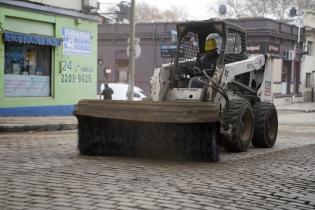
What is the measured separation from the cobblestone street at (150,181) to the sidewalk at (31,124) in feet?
14.5

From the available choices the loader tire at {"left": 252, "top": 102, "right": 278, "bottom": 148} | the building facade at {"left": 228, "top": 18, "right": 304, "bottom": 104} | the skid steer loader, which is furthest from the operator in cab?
the building facade at {"left": 228, "top": 18, "right": 304, "bottom": 104}

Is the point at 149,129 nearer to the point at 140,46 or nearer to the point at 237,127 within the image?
the point at 237,127

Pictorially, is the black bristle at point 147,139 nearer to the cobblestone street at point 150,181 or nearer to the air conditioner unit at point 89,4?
the cobblestone street at point 150,181

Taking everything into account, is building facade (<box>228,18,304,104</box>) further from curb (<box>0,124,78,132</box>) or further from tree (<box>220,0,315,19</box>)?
tree (<box>220,0,315,19</box>)

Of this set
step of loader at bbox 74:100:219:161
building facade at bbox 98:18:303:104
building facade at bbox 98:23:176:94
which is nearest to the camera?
step of loader at bbox 74:100:219:161

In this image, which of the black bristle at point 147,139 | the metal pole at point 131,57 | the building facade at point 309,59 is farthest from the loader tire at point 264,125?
the building facade at point 309,59

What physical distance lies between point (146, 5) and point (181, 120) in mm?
80529

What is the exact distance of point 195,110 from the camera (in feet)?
30.1

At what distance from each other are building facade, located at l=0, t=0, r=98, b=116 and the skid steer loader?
326 inches

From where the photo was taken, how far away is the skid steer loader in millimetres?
9453

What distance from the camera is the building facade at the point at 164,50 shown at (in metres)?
37.4

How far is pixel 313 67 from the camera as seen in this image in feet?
150

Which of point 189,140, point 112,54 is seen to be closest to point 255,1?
point 112,54

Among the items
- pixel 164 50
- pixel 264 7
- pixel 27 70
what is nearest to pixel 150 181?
pixel 27 70
